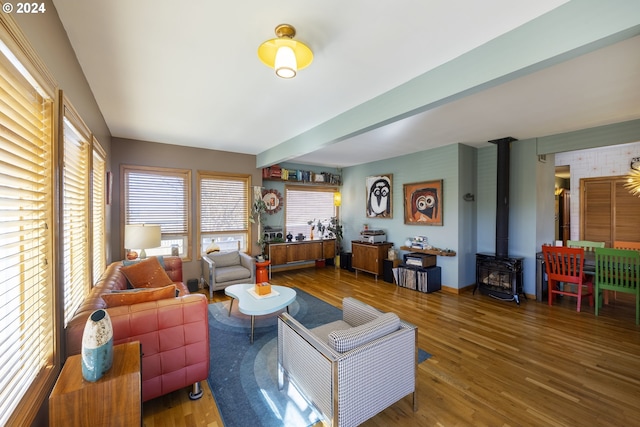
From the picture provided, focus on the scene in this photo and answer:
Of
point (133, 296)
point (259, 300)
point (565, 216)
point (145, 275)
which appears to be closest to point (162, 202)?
point (145, 275)

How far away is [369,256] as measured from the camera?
18.3 feet

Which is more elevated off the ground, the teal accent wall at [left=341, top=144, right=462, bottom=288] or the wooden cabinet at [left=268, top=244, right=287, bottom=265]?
the teal accent wall at [left=341, top=144, right=462, bottom=288]

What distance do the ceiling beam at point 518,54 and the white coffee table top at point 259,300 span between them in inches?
83.2

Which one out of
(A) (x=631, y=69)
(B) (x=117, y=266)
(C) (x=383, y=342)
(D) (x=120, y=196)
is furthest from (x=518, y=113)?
(D) (x=120, y=196)

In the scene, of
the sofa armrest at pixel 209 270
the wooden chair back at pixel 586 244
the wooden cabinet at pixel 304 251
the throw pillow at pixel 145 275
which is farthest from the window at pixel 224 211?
the wooden chair back at pixel 586 244

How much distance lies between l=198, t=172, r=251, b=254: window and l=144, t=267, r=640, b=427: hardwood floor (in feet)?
9.57

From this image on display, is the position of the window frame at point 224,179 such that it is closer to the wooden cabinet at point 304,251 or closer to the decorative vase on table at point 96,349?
the wooden cabinet at point 304,251

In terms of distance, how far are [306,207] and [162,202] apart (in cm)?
321

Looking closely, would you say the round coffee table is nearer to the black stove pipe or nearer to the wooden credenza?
the wooden credenza

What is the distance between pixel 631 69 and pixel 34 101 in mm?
4101

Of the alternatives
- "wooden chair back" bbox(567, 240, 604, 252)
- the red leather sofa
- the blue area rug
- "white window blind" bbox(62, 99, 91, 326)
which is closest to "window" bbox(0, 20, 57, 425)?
the red leather sofa

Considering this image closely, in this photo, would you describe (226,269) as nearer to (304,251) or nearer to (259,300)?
(259,300)

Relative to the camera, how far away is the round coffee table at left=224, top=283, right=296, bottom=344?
108 inches

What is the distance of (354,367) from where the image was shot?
154cm
